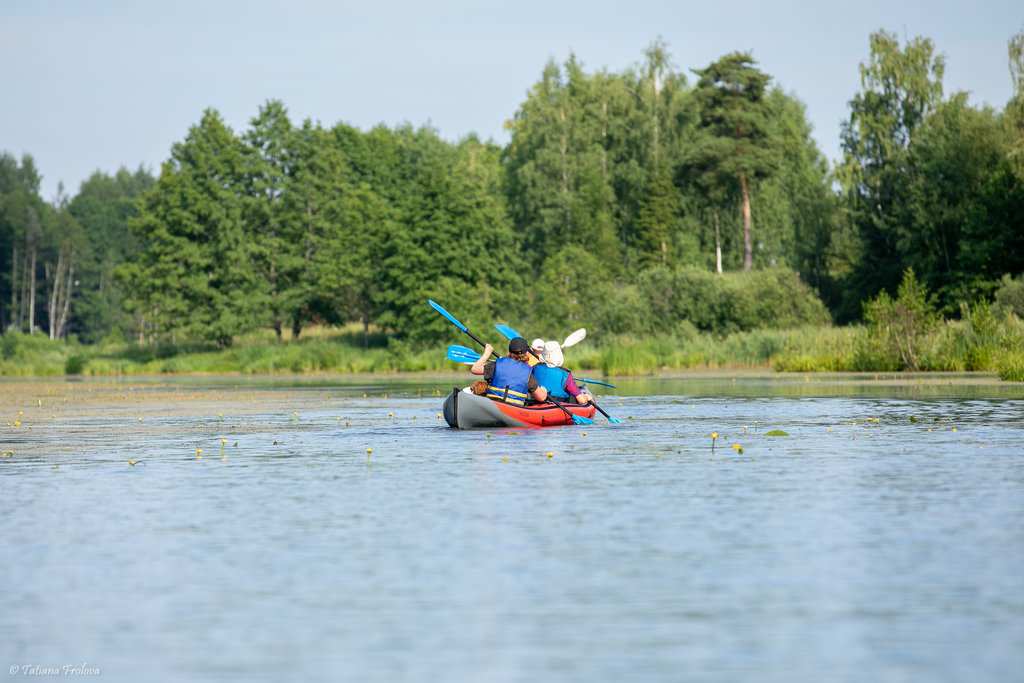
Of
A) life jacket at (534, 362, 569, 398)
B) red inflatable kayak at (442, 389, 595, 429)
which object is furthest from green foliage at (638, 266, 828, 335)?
red inflatable kayak at (442, 389, 595, 429)

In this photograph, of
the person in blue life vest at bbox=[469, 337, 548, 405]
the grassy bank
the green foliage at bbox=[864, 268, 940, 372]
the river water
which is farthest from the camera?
the grassy bank

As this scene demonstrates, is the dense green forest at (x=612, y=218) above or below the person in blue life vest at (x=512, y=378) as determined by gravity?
above

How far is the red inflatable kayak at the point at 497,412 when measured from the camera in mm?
23562

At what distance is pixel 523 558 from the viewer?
10.3m

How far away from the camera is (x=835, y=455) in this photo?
17.8 meters

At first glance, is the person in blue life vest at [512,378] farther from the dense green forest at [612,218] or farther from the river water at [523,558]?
the dense green forest at [612,218]

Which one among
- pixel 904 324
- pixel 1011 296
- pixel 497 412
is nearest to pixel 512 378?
pixel 497 412

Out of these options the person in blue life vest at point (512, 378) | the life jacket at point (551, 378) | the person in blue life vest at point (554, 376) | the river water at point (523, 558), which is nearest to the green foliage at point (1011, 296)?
the person in blue life vest at point (554, 376)

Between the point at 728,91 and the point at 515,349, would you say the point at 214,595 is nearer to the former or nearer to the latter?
the point at 515,349

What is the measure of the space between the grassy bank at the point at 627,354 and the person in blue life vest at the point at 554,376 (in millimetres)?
17883

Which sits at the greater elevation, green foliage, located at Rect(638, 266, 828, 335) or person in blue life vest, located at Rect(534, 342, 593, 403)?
green foliage, located at Rect(638, 266, 828, 335)

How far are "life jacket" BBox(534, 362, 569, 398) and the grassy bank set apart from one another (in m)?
18.1

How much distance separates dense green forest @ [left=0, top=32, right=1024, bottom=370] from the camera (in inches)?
2436

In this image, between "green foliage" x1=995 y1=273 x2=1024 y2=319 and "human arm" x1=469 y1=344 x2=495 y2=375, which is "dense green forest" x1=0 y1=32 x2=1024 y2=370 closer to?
"green foliage" x1=995 y1=273 x2=1024 y2=319
